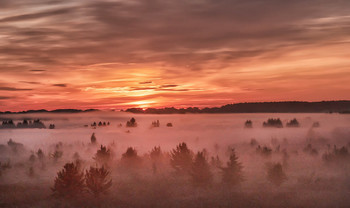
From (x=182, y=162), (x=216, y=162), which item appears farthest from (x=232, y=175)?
(x=216, y=162)

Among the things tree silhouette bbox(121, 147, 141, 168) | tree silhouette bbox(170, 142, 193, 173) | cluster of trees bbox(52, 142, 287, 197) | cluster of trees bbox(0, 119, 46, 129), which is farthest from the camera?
cluster of trees bbox(0, 119, 46, 129)

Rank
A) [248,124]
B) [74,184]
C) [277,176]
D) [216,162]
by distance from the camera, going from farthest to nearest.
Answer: [248,124]
[216,162]
[277,176]
[74,184]

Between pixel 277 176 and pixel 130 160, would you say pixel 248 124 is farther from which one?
pixel 277 176

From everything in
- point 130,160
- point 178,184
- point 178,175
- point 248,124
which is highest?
point 248,124

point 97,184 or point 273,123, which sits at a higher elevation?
point 273,123

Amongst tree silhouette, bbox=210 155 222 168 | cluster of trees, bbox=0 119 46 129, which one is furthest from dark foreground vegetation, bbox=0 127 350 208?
cluster of trees, bbox=0 119 46 129

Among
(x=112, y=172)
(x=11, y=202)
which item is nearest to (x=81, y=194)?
(x=11, y=202)

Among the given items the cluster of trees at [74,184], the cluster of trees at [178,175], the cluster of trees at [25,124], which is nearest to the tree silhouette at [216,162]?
the cluster of trees at [178,175]

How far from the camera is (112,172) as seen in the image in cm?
2577

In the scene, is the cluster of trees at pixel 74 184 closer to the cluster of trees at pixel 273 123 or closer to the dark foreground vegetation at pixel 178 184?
the dark foreground vegetation at pixel 178 184

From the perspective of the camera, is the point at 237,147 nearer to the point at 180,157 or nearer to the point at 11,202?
the point at 180,157

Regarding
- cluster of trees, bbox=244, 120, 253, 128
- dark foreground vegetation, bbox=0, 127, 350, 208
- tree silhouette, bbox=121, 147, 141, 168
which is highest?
cluster of trees, bbox=244, 120, 253, 128

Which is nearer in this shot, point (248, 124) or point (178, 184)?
point (178, 184)

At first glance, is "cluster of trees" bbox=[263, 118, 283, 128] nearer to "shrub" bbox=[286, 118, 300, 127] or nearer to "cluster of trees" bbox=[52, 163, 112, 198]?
"shrub" bbox=[286, 118, 300, 127]
